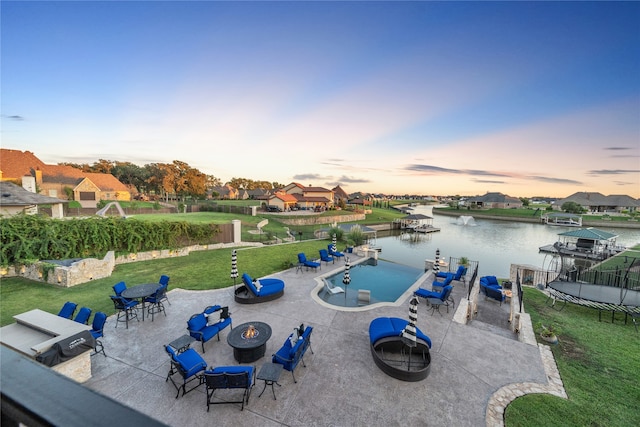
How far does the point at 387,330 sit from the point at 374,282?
692 centimetres

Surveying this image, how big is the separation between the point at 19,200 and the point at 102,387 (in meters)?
21.7

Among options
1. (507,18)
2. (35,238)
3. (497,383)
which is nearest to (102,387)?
(497,383)

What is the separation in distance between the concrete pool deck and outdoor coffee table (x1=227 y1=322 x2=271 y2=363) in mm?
220

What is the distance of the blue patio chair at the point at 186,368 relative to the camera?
5.89m

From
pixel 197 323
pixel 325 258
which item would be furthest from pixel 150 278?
pixel 325 258

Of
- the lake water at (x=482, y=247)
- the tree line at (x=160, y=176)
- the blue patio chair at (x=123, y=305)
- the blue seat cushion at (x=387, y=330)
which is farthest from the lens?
the tree line at (x=160, y=176)

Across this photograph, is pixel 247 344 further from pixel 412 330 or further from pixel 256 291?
pixel 412 330

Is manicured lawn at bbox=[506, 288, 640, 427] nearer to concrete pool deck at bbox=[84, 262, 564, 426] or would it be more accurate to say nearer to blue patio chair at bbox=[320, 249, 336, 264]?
concrete pool deck at bbox=[84, 262, 564, 426]

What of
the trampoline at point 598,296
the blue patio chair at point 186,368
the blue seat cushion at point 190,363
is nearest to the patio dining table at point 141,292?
the blue patio chair at point 186,368

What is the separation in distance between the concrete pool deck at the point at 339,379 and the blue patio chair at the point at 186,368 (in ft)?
0.74

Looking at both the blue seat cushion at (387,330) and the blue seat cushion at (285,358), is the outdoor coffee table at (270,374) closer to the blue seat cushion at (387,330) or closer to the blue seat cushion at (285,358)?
the blue seat cushion at (285,358)

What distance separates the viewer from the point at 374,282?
1454 cm

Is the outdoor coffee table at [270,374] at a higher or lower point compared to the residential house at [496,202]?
lower

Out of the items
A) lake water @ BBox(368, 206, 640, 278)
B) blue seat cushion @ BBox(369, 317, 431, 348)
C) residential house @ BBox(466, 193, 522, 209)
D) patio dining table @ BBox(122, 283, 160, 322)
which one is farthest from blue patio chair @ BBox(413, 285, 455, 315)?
residential house @ BBox(466, 193, 522, 209)
